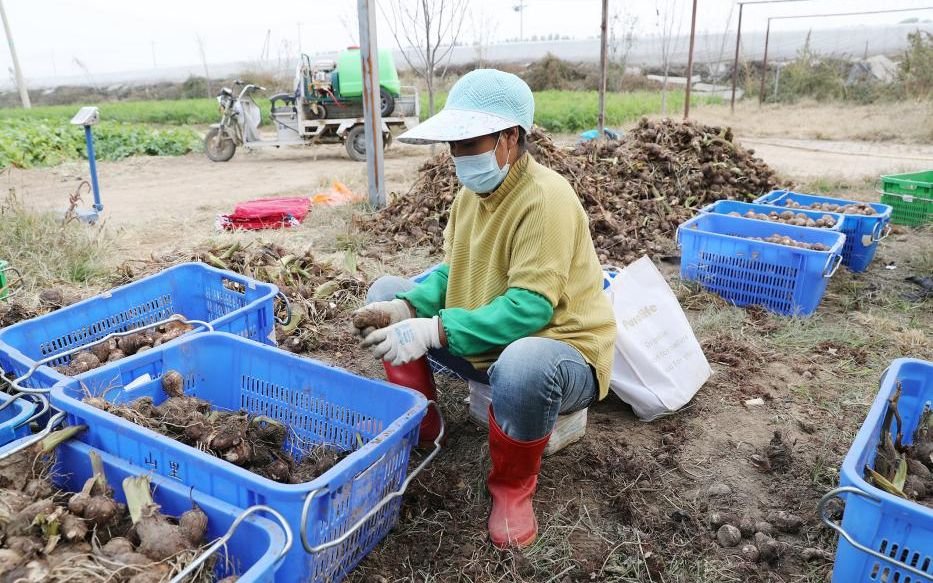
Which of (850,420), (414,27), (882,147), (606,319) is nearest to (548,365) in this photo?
(606,319)

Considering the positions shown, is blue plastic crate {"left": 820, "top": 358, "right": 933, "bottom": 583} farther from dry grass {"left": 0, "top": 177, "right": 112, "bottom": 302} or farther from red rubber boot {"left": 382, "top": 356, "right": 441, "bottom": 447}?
dry grass {"left": 0, "top": 177, "right": 112, "bottom": 302}

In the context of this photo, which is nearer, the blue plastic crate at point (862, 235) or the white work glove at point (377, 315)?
the white work glove at point (377, 315)

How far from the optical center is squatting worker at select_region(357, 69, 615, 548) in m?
1.83

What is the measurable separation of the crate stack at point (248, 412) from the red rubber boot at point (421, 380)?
1.01ft

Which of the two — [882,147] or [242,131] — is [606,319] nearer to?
[242,131]

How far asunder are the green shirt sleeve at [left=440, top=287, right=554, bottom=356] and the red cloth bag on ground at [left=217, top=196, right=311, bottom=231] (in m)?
3.96

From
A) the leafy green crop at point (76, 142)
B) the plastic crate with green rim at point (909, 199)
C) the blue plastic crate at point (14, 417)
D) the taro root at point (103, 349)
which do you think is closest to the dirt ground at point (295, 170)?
the leafy green crop at point (76, 142)

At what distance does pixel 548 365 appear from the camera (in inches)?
70.7

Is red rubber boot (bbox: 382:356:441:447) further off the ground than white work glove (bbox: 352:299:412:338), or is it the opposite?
white work glove (bbox: 352:299:412:338)

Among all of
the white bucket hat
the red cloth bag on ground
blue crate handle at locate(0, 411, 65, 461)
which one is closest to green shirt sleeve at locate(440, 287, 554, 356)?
the white bucket hat

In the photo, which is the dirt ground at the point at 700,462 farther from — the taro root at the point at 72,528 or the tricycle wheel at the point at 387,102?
the tricycle wheel at the point at 387,102

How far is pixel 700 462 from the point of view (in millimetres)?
2336

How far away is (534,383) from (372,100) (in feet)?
15.5

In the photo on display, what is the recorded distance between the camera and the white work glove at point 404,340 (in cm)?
189
